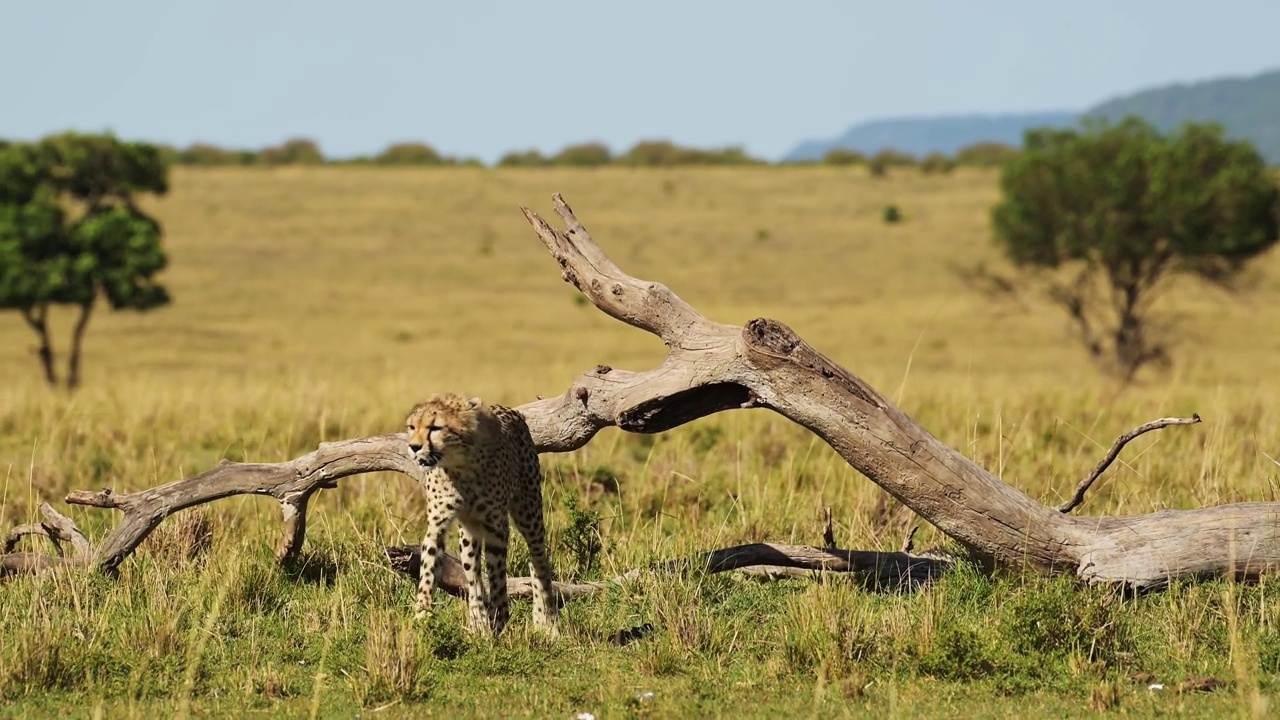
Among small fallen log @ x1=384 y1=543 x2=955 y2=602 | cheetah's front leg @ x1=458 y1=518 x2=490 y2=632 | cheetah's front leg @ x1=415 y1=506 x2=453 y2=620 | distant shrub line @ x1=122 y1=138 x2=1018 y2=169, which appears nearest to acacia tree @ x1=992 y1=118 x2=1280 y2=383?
small fallen log @ x1=384 y1=543 x2=955 y2=602

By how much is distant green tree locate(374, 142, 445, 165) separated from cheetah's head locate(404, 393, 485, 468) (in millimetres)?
72040

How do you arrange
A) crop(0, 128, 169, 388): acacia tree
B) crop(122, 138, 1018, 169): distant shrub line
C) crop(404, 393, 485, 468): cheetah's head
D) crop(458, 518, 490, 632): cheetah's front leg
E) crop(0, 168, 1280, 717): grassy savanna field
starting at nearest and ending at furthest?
crop(0, 168, 1280, 717): grassy savanna field < crop(404, 393, 485, 468): cheetah's head < crop(458, 518, 490, 632): cheetah's front leg < crop(0, 128, 169, 388): acacia tree < crop(122, 138, 1018, 169): distant shrub line

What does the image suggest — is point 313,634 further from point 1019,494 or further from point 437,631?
point 1019,494

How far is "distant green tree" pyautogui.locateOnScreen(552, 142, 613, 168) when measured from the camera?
76438 millimetres

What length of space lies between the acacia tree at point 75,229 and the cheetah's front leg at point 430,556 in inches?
772

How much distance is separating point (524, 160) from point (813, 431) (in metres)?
72.5

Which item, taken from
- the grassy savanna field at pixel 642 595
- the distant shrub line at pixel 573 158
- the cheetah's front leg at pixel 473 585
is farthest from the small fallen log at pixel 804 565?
the distant shrub line at pixel 573 158

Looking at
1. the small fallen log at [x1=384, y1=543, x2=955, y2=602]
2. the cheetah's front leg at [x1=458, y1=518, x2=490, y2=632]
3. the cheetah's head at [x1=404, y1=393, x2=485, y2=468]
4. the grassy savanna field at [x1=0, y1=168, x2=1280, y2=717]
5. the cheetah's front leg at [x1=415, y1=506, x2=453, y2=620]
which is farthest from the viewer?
the small fallen log at [x1=384, y1=543, x2=955, y2=602]

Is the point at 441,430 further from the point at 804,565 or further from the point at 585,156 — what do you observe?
the point at 585,156

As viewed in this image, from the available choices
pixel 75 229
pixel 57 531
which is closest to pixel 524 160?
pixel 75 229

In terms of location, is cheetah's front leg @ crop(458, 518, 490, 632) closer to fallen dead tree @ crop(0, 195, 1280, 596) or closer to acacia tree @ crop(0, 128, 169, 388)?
fallen dead tree @ crop(0, 195, 1280, 596)

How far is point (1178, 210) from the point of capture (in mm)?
25688

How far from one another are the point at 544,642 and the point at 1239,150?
23.7 m

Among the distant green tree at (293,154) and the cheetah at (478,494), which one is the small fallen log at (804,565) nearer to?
the cheetah at (478,494)
